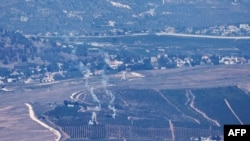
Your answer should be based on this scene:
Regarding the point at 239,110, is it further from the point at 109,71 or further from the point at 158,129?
the point at 109,71

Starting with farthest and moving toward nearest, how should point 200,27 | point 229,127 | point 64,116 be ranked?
point 200,27 → point 64,116 → point 229,127

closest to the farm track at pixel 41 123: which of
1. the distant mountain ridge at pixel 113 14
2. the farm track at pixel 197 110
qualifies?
the farm track at pixel 197 110

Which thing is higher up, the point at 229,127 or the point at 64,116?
the point at 229,127

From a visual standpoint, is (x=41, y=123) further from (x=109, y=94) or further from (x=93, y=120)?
(x=109, y=94)

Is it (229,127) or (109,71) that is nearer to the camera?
(229,127)

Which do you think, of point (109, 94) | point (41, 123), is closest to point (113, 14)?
point (109, 94)

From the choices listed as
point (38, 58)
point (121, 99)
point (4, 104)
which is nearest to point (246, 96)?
point (121, 99)

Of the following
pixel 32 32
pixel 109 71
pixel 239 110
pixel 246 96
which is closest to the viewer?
pixel 239 110

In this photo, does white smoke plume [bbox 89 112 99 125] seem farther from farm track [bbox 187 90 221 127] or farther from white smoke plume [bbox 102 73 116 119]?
farm track [bbox 187 90 221 127]

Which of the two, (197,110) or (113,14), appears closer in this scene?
(197,110)

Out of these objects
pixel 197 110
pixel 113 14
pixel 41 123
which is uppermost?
pixel 113 14

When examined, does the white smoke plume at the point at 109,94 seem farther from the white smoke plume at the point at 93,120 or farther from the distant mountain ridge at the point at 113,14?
the distant mountain ridge at the point at 113,14
